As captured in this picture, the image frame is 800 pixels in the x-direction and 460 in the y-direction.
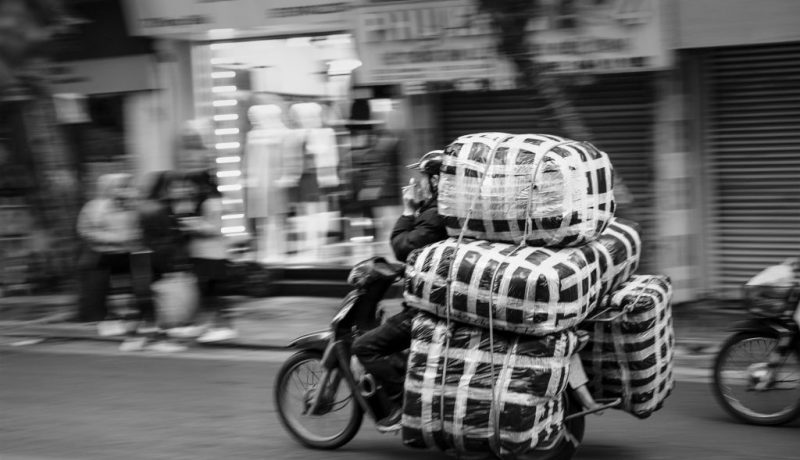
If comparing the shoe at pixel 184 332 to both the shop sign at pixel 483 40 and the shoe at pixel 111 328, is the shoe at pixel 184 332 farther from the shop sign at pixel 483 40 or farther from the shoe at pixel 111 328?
the shop sign at pixel 483 40

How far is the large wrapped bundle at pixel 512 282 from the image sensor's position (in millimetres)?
5227

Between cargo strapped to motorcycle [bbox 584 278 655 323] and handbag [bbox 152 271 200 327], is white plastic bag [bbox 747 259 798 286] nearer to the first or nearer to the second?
cargo strapped to motorcycle [bbox 584 278 655 323]

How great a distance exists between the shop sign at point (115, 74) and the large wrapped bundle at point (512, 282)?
8.76 m

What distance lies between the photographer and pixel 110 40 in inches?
539

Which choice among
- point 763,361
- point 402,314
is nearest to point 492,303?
point 402,314

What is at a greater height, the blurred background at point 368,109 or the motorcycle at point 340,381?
the blurred background at point 368,109

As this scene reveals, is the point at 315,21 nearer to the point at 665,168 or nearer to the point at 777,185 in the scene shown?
the point at 665,168

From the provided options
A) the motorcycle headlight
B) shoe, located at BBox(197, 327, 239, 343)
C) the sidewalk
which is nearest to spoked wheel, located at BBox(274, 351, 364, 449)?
the motorcycle headlight

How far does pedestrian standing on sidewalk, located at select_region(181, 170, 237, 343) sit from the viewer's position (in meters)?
10.3

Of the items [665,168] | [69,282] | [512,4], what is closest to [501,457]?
[512,4]

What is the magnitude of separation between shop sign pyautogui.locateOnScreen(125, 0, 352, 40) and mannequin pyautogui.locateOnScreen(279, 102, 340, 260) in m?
1.14

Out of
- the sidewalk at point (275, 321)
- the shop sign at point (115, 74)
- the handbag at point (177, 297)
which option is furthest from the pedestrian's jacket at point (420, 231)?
the shop sign at point (115, 74)

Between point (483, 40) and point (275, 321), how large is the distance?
3557 millimetres

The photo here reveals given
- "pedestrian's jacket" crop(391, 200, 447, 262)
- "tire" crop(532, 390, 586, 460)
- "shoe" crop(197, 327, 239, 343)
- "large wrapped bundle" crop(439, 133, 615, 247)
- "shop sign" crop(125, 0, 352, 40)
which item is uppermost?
"shop sign" crop(125, 0, 352, 40)
